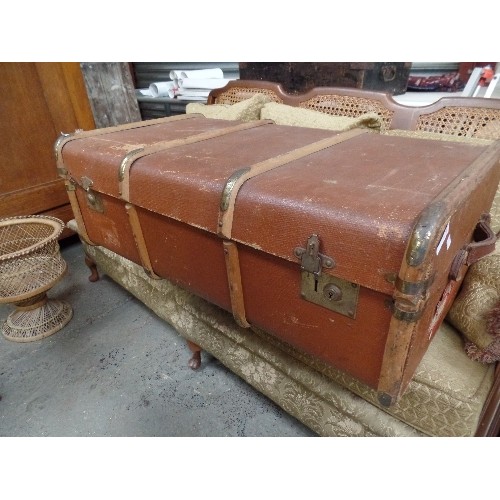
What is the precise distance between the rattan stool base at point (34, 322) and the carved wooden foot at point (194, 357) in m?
0.73

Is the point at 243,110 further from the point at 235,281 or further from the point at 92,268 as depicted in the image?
the point at 92,268

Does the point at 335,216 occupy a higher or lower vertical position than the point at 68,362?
higher

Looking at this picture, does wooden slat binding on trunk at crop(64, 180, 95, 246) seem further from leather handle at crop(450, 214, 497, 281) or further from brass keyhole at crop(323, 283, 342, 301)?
leather handle at crop(450, 214, 497, 281)

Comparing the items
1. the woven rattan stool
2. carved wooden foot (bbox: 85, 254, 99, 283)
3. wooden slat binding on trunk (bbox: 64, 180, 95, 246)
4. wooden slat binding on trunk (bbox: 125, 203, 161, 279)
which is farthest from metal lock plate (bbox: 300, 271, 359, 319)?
carved wooden foot (bbox: 85, 254, 99, 283)

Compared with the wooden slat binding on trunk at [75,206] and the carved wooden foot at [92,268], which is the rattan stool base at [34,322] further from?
the wooden slat binding on trunk at [75,206]

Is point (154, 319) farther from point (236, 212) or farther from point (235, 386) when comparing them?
point (236, 212)

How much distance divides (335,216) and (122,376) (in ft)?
3.90

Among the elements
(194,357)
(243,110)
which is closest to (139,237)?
(194,357)

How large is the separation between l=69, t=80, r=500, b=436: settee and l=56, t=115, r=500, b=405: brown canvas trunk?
0.27ft

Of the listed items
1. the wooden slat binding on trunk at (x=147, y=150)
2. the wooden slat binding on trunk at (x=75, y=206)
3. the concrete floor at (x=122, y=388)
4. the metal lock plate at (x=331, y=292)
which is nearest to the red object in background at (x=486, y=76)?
the wooden slat binding on trunk at (x=147, y=150)

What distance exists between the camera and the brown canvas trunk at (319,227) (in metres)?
0.59

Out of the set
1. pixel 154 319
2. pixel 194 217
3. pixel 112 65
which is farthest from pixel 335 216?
pixel 112 65

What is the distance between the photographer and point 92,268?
2035 millimetres

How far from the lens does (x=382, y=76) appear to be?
70.7 inches
